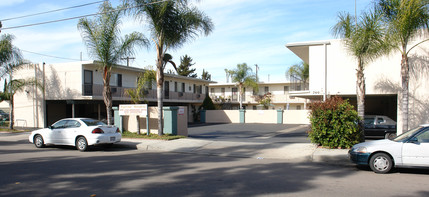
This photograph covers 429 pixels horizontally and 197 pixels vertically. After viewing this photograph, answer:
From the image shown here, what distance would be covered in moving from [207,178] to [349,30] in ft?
33.7

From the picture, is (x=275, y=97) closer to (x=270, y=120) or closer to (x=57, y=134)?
(x=270, y=120)

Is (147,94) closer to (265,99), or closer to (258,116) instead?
(258,116)

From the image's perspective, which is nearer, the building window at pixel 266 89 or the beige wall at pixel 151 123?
the beige wall at pixel 151 123

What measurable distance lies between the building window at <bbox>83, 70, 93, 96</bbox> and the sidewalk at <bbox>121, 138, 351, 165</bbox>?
11.6 metres

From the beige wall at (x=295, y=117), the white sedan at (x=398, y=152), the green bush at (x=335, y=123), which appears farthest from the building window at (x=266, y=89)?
the white sedan at (x=398, y=152)

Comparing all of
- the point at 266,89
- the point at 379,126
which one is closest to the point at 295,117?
the point at 266,89

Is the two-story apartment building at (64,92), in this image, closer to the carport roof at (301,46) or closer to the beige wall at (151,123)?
the beige wall at (151,123)

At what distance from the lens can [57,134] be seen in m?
13.6

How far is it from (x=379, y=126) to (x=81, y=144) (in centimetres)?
1507

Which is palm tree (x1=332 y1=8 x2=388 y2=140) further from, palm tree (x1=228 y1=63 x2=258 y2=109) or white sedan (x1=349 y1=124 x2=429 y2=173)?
palm tree (x1=228 y1=63 x2=258 y2=109)

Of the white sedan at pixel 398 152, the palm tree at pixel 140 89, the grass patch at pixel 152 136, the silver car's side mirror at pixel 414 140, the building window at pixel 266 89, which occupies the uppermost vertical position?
the building window at pixel 266 89

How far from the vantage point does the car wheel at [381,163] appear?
8.48 m

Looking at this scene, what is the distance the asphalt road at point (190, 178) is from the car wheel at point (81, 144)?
5.59 ft

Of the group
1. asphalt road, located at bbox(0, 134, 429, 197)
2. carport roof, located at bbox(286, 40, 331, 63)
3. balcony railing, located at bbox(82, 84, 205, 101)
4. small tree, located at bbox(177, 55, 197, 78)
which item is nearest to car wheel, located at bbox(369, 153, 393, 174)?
asphalt road, located at bbox(0, 134, 429, 197)
